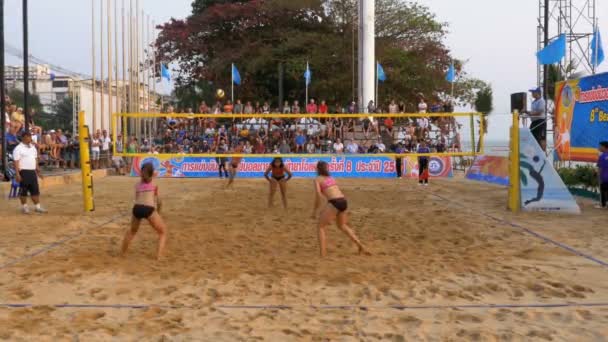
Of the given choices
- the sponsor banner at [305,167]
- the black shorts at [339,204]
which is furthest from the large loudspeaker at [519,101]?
the sponsor banner at [305,167]

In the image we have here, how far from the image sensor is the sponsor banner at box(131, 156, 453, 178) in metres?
22.0

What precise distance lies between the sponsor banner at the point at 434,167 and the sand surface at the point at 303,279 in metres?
11.7

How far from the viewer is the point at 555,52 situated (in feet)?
47.9

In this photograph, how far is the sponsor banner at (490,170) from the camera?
58.6 feet

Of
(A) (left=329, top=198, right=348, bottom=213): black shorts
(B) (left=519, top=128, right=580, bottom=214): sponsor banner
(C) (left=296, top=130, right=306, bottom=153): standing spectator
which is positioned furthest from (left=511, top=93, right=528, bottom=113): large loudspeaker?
(C) (left=296, top=130, right=306, bottom=153): standing spectator

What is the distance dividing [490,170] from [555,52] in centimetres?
574

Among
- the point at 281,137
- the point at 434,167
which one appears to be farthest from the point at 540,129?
the point at 281,137

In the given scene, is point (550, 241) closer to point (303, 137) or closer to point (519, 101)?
point (519, 101)

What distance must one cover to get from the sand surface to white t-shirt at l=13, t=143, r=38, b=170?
101cm

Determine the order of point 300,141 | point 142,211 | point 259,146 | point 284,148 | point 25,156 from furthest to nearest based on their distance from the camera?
point 300,141, point 284,148, point 259,146, point 25,156, point 142,211

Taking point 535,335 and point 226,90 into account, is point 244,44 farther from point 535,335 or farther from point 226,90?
point 535,335

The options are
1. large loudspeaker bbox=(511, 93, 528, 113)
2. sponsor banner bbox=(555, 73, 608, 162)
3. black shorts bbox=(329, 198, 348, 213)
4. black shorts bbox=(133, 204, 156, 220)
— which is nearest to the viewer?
black shorts bbox=(133, 204, 156, 220)

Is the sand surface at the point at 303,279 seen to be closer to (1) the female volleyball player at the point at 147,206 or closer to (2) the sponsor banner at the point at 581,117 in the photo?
(1) the female volleyball player at the point at 147,206

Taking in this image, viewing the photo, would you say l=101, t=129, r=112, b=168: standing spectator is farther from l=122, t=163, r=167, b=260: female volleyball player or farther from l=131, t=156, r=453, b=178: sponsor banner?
l=122, t=163, r=167, b=260: female volleyball player
